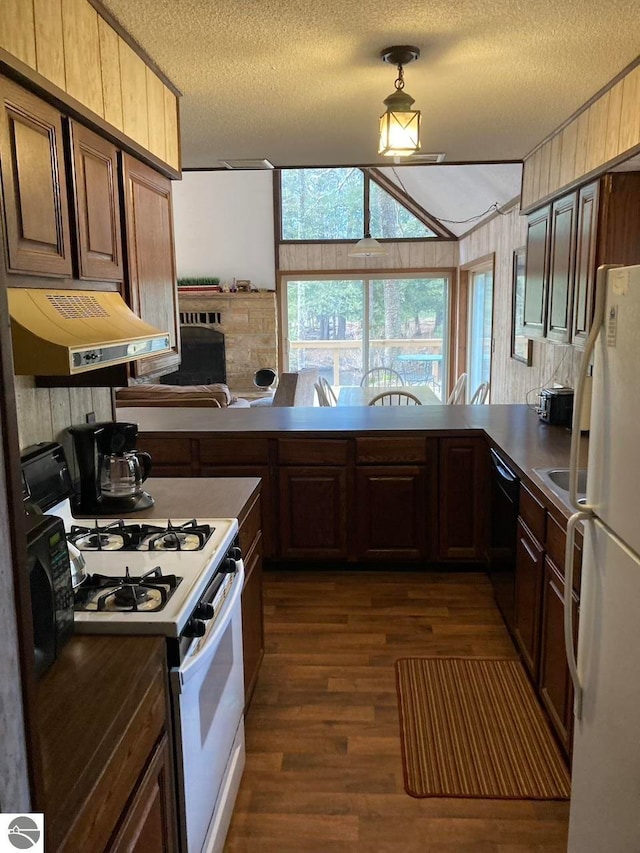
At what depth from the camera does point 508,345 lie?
6.06 m

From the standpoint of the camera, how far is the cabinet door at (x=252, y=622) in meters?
2.39

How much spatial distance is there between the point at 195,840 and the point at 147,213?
6.62 feet

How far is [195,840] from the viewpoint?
5.13 feet

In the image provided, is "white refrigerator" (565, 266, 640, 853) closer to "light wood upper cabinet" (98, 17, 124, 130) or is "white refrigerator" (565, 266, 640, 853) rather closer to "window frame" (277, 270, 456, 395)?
"light wood upper cabinet" (98, 17, 124, 130)

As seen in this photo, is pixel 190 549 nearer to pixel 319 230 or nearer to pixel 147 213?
pixel 147 213

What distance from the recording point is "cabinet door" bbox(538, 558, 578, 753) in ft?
6.99

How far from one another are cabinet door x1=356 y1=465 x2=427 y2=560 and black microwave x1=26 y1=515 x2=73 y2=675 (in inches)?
94.6

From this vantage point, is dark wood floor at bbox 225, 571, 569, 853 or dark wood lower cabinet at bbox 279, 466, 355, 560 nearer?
dark wood floor at bbox 225, 571, 569, 853

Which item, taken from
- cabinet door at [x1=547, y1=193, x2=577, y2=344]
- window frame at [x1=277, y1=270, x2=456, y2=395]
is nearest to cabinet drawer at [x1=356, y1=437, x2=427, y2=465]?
cabinet door at [x1=547, y1=193, x2=577, y2=344]

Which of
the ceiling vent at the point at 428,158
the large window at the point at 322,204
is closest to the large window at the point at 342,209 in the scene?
the large window at the point at 322,204

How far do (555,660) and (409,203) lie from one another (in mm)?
7765

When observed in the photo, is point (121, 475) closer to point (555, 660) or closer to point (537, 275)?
point (555, 660)

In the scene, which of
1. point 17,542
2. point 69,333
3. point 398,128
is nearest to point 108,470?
point 69,333

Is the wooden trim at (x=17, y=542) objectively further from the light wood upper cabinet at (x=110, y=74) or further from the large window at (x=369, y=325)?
the large window at (x=369, y=325)
